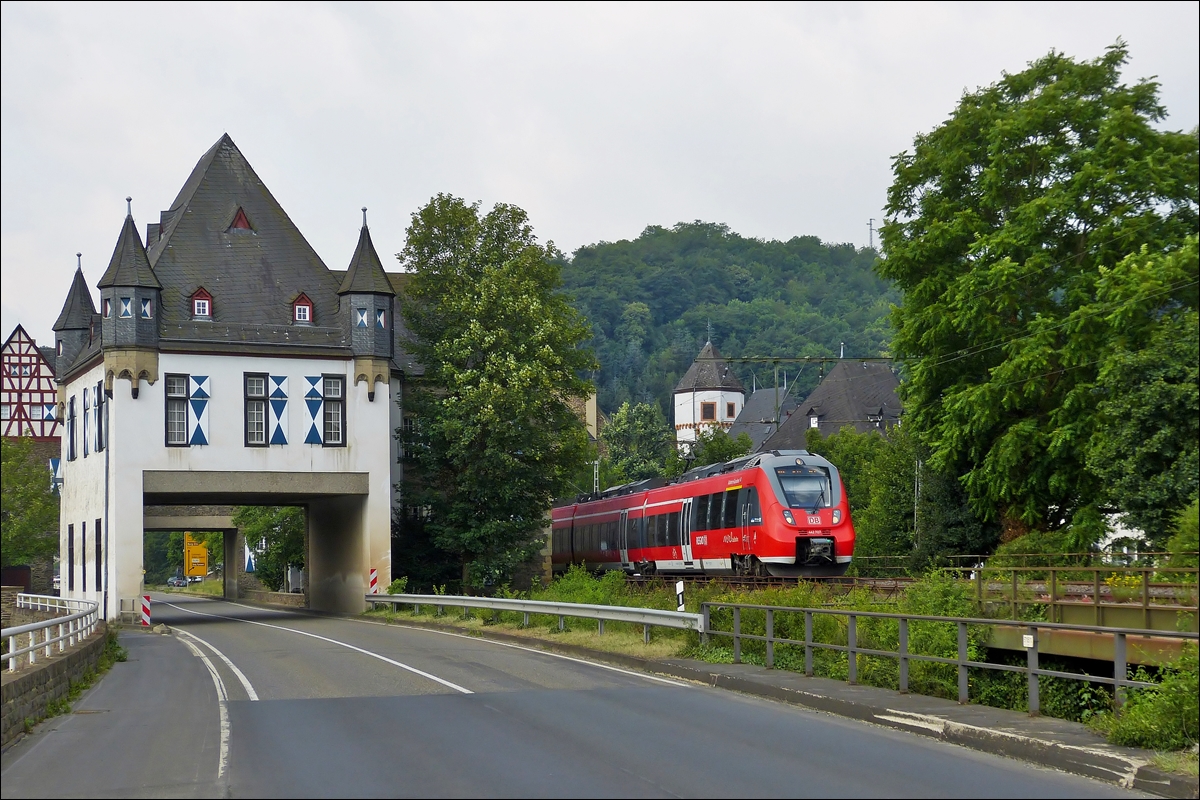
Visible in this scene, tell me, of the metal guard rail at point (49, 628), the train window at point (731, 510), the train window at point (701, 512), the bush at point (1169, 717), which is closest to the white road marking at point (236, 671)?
the metal guard rail at point (49, 628)

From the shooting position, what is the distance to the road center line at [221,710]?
1145 cm

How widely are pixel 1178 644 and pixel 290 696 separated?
10780 millimetres

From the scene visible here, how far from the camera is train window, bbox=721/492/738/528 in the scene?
3553 cm

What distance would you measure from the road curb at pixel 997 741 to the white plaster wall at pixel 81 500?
30.0 meters

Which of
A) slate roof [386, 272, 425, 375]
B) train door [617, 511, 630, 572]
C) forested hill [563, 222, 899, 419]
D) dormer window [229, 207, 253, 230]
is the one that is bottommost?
train door [617, 511, 630, 572]

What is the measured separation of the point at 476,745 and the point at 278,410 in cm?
3341

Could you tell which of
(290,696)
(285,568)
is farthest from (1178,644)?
(285,568)

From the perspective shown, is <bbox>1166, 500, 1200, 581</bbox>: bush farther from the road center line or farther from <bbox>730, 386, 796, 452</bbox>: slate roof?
<bbox>730, 386, 796, 452</bbox>: slate roof

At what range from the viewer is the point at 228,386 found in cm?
4334

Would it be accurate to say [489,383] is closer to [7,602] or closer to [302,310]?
[302,310]

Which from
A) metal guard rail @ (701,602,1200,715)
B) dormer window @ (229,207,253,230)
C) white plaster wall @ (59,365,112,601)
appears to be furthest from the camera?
dormer window @ (229,207,253,230)

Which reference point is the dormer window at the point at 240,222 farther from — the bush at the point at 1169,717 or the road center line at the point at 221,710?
the bush at the point at 1169,717

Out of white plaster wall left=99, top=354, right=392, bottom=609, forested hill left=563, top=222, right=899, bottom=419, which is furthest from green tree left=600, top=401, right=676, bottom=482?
white plaster wall left=99, top=354, right=392, bottom=609

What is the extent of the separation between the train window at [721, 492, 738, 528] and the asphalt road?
15.6 meters
